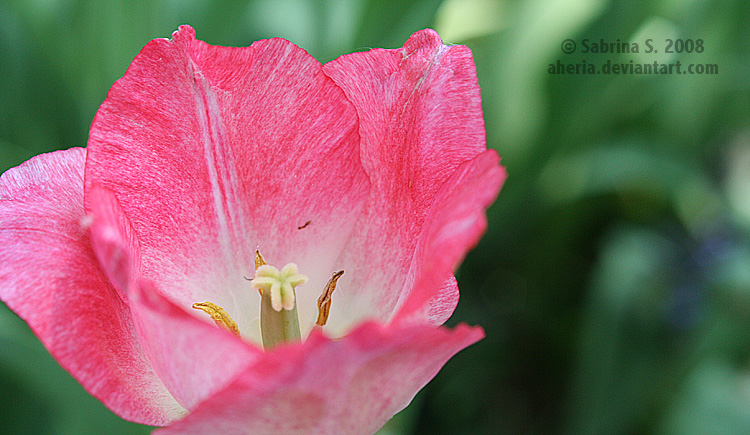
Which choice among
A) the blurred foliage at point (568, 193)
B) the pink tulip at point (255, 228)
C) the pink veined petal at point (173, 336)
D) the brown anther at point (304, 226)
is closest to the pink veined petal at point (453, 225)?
the pink tulip at point (255, 228)

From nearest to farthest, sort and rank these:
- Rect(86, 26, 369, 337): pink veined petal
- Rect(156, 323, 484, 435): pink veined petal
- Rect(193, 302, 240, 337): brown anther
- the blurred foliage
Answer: Rect(156, 323, 484, 435): pink veined petal < Rect(86, 26, 369, 337): pink veined petal < Rect(193, 302, 240, 337): brown anther < the blurred foliage

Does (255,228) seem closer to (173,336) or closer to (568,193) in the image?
(173,336)

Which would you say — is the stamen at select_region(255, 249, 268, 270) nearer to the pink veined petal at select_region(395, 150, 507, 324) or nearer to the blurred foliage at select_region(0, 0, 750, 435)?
the pink veined petal at select_region(395, 150, 507, 324)

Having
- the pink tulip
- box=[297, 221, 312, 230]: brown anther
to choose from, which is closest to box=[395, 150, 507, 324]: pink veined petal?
the pink tulip

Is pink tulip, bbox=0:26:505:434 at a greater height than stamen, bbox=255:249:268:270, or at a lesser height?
greater

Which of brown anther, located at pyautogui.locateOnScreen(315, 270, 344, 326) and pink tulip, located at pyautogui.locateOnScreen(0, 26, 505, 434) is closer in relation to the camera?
pink tulip, located at pyautogui.locateOnScreen(0, 26, 505, 434)

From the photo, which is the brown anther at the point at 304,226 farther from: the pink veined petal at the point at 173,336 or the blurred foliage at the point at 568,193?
the blurred foliage at the point at 568,193
